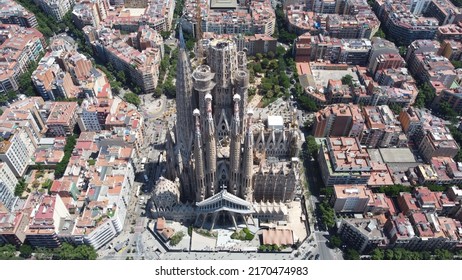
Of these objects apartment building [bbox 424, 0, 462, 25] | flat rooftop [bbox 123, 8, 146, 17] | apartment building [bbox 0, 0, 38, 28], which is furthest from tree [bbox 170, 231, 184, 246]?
apartment building [bbox 424, 0, 462, 25]

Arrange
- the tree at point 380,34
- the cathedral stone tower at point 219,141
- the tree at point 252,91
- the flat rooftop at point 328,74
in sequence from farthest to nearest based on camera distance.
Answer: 1. the tree at point 380,34
2. the flat rooftop at point 328,74
3. the tree at point 252,91
4. the cathedral stone tower at point 219,141

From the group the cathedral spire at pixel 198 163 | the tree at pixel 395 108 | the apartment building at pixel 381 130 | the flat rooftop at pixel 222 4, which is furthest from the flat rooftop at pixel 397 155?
the flat rooftop at pixel 222 4

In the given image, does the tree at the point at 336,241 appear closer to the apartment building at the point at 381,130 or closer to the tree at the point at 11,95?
the apartment building at the point at 381,130

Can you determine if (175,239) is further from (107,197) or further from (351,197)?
(351,197)

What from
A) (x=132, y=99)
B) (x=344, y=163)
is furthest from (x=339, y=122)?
(x=132, y=99)

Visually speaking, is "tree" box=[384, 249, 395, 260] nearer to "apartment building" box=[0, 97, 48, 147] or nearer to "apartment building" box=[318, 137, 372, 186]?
"apartment building" box=[318, 137, 372, 186]
